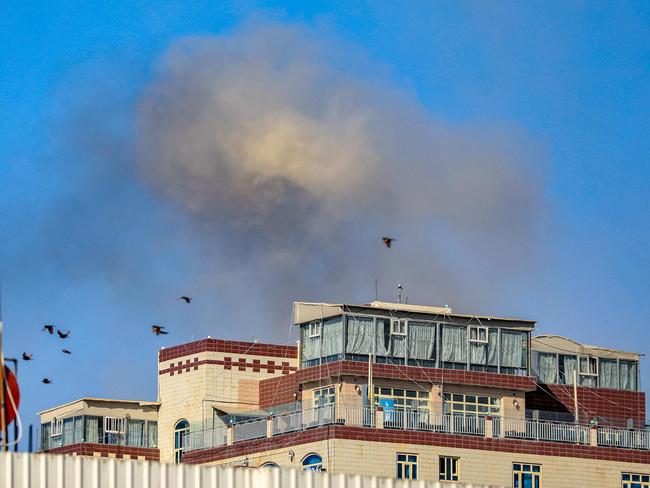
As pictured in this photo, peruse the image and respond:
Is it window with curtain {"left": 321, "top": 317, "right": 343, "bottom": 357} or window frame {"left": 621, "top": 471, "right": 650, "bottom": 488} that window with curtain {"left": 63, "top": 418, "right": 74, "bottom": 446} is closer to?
window with curtain {"left": 321, "top": 317, "right": 343, "bottom": 357}

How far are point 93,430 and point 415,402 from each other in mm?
25644

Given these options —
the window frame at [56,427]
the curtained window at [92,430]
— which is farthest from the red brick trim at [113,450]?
the window frame at [56,427]

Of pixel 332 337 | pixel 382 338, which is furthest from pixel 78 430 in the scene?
pixel 382 338

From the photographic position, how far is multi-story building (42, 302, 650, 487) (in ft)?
314

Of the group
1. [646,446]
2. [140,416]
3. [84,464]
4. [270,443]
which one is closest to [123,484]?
[84,464]

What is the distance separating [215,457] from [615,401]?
2548 centimetres

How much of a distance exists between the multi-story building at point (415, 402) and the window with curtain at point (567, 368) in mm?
94

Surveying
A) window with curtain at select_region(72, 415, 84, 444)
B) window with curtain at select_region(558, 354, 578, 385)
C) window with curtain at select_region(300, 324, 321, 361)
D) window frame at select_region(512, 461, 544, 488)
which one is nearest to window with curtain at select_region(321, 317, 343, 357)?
window with curtain at select_region(300, 324, 321, 361)

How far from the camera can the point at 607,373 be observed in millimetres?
111000

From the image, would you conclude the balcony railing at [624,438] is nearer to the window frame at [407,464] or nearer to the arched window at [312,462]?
the window frame at [407,464]

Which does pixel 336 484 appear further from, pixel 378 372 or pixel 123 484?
pixel 378 372

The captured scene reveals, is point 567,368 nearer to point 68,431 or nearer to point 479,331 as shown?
point 479,331

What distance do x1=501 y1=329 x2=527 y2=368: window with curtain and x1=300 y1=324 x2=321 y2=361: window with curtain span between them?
10836mm

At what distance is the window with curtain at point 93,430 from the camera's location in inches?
4513
